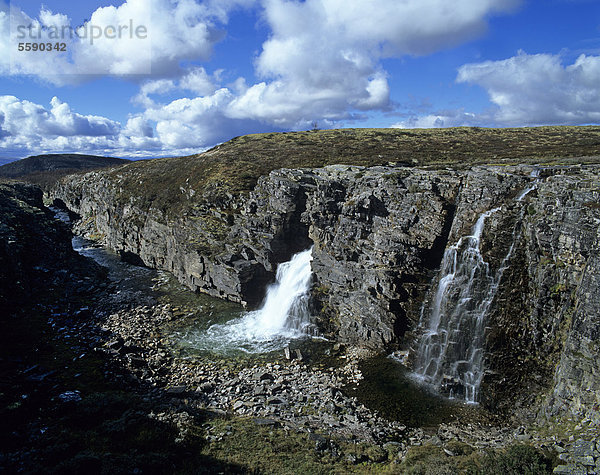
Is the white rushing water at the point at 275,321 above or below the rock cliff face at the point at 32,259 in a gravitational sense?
below

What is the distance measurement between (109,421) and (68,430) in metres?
1.96

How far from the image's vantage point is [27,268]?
137ft

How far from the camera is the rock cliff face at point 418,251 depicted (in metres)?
22.2

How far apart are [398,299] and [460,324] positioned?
5.83m

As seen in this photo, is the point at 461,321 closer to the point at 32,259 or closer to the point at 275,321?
the point at 275,321

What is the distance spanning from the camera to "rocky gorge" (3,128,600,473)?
2044 cm

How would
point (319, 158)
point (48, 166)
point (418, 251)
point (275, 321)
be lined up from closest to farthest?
point (418, 251)
point (275, 321)
point (319, 158)
point (48, 166)

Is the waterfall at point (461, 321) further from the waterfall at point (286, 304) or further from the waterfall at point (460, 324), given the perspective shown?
the waterfall at point (286, 304)

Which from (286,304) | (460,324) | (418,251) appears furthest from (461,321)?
(286,304)

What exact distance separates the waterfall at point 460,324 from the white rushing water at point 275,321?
41.2ft

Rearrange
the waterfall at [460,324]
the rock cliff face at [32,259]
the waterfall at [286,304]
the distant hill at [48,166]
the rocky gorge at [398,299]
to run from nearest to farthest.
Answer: the rocky gorge at [398,299] → the waterfall at [460,324] → the waterfall at [286,304] → the rock cliff face at [32,259] → the distant hill at [48,166]

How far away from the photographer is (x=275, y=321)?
37.0 meters

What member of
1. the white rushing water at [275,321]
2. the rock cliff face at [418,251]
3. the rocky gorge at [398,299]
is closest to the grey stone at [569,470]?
the rocky gorge at [398,299]

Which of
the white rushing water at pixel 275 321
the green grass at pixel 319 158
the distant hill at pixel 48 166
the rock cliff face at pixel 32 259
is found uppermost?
the distant hill at pixel 48 166
